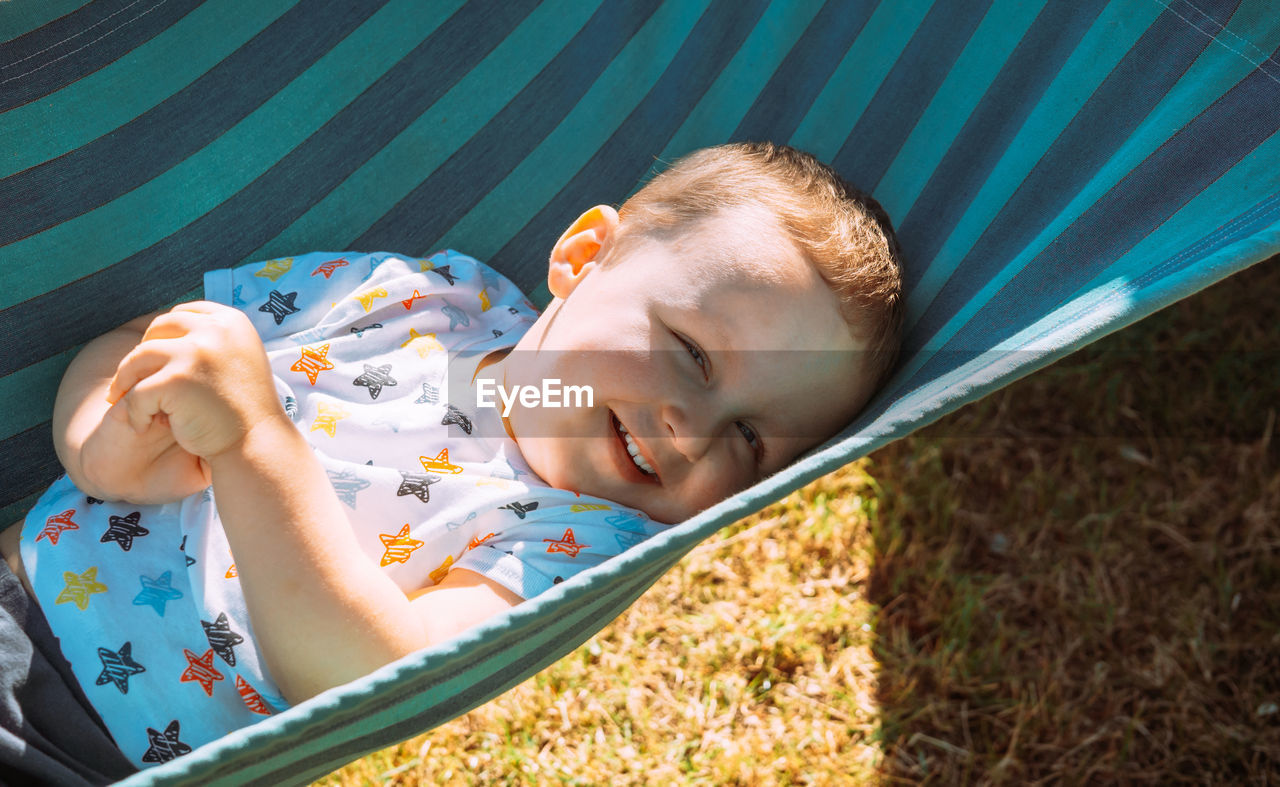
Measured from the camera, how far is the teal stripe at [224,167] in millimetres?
1431

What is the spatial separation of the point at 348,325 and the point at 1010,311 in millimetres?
918

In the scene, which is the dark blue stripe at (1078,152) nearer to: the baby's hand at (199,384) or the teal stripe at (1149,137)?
the teal stripe at (1149,137)

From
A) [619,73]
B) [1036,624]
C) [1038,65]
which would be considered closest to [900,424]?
[1038,65]

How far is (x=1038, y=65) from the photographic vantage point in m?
1.60

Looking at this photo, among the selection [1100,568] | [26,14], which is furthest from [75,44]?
[1100,568]

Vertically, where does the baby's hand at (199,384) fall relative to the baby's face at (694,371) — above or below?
below

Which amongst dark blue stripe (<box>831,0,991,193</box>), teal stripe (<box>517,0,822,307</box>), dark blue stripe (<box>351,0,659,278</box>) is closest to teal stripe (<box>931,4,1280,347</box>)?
dark blue stripe (<box>831,0,991,193</box>)

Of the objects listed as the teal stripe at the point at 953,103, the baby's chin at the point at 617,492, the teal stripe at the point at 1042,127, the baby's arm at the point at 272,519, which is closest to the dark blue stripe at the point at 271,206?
the baby's arm at the point at 272,519

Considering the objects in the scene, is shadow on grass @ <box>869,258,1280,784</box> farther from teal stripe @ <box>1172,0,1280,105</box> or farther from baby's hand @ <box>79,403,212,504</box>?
baby's hand @ <box>79,403,212,504</box>

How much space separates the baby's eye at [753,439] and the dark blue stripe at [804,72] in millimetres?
623

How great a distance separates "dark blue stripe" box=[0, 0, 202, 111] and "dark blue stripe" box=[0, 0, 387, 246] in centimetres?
9

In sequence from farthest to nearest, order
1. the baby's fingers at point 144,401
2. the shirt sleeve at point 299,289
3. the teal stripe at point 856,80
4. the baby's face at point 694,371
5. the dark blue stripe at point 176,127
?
1. the teal stripe at point 856,80
2. the shirt sleeve at point 299,289
3. the dark blue stripe at point 176,127
4. the baby's face at point 694,371
5. the baby's fingers at point 144,401

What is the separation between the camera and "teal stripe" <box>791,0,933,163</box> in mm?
1743

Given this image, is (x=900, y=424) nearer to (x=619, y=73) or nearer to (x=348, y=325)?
(x=348, y=325)
